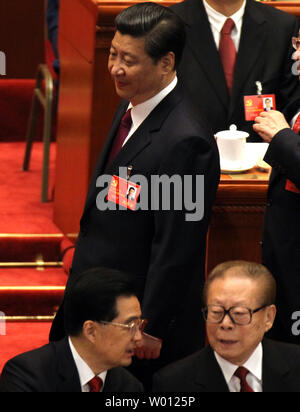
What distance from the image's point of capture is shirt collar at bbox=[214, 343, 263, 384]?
2029 millimetres

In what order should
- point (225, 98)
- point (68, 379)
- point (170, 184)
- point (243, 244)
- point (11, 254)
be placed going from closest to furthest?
point (68, 379)
point (170, 184)
point (243, 244)
point (225, 98)
point (11, 254)

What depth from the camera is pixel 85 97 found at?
313 cm

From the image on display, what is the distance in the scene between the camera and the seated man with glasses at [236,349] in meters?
2.00

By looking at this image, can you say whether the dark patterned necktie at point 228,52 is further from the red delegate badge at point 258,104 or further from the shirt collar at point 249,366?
the shirt collar at point 249,366

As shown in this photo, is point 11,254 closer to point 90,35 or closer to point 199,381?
point 90,35

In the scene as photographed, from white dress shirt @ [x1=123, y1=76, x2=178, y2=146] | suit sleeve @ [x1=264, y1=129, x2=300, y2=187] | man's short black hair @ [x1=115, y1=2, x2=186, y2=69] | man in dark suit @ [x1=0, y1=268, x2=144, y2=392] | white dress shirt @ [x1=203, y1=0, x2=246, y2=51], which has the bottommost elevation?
man in dark suit @ [x1=0, y1=268, x2=144, y2=392]

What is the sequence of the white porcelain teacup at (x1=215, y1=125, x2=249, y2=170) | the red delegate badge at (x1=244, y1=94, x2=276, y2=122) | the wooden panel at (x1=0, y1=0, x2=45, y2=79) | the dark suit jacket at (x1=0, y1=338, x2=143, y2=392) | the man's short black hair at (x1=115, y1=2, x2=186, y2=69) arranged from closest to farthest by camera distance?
the dark suit jacket at (x1=0, y1=338, x2=143, y2=392) < the man's short black hair at (x1=115, y1=2, x2=186, y2=69) < the white porcelain teacup at (x1=215, y1=125, x2=249, y2=170) < the red delegate badge at (x1=244, y1=94, x2=276, y2=122) < the wooden panel at (x1=0, y1=0, x2=45, y2=79)

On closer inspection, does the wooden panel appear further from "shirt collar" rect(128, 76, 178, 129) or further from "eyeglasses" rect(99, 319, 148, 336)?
"eyeglasses" rect(99, 319, 148, 336)

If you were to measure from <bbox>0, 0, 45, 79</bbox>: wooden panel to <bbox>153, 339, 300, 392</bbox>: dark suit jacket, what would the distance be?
102 inches

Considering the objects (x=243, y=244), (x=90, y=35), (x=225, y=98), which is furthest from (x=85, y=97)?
(x=243, y=244)

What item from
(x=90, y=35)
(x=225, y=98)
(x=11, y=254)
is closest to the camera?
(x=225, y=98)

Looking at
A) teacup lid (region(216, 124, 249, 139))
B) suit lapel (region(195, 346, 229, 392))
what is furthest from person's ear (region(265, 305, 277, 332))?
teacup lid (region(216, 124, 249, 139))

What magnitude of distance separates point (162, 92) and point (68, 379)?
628 millimetres

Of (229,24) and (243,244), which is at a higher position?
(229,24)
